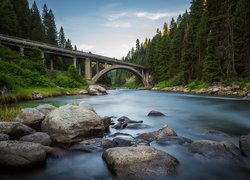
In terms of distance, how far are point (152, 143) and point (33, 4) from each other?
252 feet

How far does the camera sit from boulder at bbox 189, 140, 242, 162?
613 centimetres

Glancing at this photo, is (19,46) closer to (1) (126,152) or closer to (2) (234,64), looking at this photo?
(2) (234,64)

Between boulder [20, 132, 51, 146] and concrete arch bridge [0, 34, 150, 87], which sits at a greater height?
concrete arch bridge [0, 34, 150, 87]

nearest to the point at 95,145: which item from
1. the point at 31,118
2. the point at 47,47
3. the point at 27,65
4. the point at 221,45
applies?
the point at 31,118

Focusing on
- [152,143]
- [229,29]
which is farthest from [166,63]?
[152,143]

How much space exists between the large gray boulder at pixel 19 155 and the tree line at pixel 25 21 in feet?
162

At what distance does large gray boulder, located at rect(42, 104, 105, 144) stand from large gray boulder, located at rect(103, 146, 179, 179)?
2042 mm

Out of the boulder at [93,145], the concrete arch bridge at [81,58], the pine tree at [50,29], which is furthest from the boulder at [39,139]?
the pine tree at [50,29]

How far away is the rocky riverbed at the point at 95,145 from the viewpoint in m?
5.41

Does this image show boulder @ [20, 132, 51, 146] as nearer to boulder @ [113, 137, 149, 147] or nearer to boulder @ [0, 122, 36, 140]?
boulder @ [0, 122, 36, 140]

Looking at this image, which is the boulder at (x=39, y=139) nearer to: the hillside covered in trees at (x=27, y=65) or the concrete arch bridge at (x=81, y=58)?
the hillside covered in trees at (x=27, y=65)

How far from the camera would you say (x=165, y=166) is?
5.41 m

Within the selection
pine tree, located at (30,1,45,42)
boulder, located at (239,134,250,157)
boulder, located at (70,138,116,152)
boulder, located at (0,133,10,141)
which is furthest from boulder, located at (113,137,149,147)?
pine tree, located at (30,1,45,42)

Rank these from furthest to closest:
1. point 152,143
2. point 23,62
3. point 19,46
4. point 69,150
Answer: point 19,46 → point 23,62 → point 152,143 → point 69,150
